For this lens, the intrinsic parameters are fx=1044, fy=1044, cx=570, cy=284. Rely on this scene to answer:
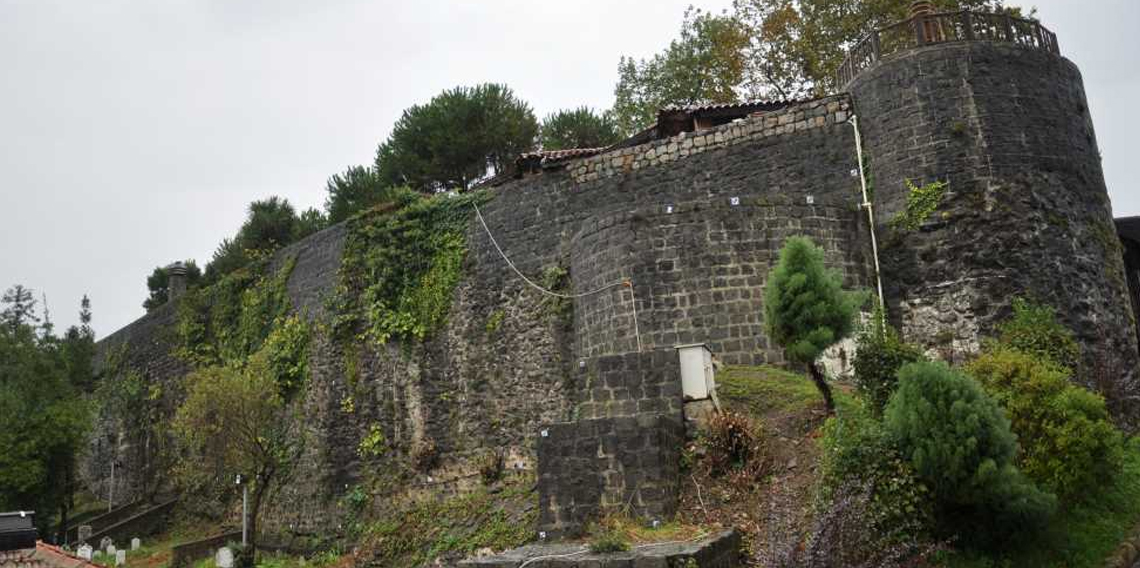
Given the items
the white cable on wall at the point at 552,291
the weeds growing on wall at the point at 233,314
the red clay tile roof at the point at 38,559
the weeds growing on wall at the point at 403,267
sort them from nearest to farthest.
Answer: the red clay tile roof at the point at 38,559
the white cable on wall at the point at 552,291
the weeds growing on wall at the point at 403,267
the weeds growing on wall at the point at 233,314

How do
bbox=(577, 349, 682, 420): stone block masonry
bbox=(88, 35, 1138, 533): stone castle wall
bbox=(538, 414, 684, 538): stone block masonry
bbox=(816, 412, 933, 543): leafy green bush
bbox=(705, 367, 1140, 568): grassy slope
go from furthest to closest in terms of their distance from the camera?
1. bbox=(88, 35, 1138, 533): stone castle wall
2. bbox=(577, 349, 682, 420): stone block masonry
3. bbox=(538, 414, 684, 538): stone block masonry
4. bbox=(705, 367, 1140, 568): grassy slope
5. bbox=(816, 412, 933, 543): leafy green bush

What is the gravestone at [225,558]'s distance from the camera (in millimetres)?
18812

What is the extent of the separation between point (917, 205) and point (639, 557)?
8152 mm

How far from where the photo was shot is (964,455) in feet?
30.2

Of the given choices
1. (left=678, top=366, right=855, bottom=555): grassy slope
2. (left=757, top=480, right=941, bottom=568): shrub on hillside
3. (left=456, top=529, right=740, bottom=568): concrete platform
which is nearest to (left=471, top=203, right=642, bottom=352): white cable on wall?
(left=678, top=366, right=855, bottom=555): grassy slope

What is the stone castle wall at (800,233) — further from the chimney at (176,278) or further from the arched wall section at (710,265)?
the chimney at (176,278)

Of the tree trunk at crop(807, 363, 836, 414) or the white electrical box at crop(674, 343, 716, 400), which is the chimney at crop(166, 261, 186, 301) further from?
the tree trunk at crop(807, 363, 836, 414)

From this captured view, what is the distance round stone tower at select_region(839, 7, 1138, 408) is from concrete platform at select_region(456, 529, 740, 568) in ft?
19.8

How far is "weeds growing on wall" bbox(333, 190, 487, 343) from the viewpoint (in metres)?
19.9

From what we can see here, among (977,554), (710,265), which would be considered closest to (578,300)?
(710,265)

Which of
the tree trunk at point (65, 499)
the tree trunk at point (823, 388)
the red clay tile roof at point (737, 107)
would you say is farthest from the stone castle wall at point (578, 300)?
the tree trunk at point (65, 499)

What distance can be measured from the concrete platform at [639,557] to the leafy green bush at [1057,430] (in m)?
3.00

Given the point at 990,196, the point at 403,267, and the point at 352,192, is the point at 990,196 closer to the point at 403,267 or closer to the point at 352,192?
the point at 403,267

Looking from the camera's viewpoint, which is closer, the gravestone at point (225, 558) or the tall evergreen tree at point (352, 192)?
the gravestone at point (225, 558)
